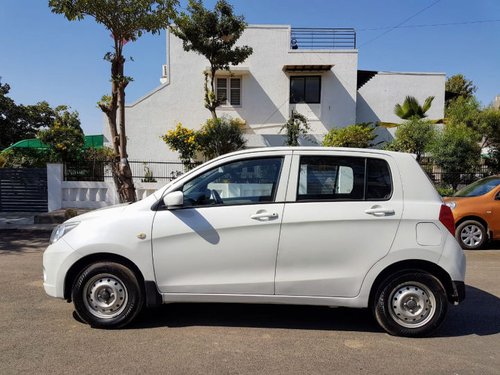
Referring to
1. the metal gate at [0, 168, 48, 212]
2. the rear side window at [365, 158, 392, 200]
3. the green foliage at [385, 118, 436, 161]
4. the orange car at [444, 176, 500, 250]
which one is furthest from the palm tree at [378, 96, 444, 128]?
the rear side window at [365, 158, 392, 200]

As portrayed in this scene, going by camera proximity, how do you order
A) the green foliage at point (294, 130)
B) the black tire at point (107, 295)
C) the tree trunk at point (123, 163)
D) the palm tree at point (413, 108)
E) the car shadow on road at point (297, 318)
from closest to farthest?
the black tire at point (107, 295), the car shadow on road at point (297, 318), the tree trunk at point (123, 163), the green foliage at point (294, 130), the palm tree at point (413, 108)

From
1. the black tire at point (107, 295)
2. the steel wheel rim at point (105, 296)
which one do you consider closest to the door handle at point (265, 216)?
the black tire at point (107, 295)

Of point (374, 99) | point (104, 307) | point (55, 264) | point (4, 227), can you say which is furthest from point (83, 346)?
point (374, 99)

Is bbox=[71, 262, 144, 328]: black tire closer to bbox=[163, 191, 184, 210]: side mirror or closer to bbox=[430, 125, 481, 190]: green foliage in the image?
bbox=[163, 191, 184, 210]: side mirror

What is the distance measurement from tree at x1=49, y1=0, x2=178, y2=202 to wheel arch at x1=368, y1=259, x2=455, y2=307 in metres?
8.58

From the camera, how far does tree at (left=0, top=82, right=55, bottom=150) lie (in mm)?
33750

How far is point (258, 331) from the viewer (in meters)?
4.31

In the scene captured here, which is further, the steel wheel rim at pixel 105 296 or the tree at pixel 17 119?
the tree at pixel 17 119

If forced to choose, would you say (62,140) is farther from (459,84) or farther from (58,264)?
(459,84)

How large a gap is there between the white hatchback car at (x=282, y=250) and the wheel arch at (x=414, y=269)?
0.03ft

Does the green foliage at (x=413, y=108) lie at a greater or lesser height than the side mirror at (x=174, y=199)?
greater

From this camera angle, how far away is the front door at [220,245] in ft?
13.4

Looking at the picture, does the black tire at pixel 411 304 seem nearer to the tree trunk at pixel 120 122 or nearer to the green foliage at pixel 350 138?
the tree trunk at pixel 120 122

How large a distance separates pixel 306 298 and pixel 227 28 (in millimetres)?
14860
